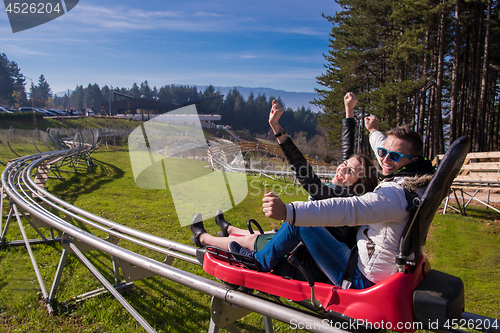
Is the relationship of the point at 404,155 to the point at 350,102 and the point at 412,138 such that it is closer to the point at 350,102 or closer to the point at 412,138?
the point at 412,138

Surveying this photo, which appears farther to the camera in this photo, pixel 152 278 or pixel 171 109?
Result: pixel 152 278

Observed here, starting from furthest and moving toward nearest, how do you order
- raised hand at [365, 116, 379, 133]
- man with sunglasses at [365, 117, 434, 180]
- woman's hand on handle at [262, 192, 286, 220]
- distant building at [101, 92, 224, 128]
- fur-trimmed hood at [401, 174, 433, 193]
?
distant building at [101, 92, 224, 128] → raised hand at [365, 116, 379, 133] → man with sunglasses at [365, 117, 434, 180] → fur-trimmed hood at [401, 174, 433, 193] → woman's hand on handle at [262, 192, 286, 220]

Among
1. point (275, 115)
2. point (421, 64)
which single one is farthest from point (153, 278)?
point (421, 64)

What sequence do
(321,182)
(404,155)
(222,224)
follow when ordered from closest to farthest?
(404,155), (321,182), (222,224)

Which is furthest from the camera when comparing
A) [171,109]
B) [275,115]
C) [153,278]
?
[153,278]

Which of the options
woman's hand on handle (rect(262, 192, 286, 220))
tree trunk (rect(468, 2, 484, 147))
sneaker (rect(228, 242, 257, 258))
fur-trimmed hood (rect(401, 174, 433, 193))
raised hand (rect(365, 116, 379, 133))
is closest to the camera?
woman's hand on handle (rect(262, 192, 286, 220))

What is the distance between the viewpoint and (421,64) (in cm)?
2112

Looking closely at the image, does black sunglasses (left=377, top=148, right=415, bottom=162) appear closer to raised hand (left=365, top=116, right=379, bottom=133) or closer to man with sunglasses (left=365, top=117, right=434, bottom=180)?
man with sunglasses (left=365, top=117, right=434, bottom=180)

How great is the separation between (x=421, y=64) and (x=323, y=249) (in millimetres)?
23796

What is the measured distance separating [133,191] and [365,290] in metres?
10.9

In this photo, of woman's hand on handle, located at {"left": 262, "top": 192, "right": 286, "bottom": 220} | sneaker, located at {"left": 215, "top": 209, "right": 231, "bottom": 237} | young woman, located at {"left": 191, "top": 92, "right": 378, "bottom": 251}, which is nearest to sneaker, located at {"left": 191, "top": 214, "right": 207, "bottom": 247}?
sneaker, located at {"left": 215, "top": 209, "right": 231, "bottom": 237}

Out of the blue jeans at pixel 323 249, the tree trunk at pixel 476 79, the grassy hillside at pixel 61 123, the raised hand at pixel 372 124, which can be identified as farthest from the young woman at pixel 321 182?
the grassy hillside at pixel 61 123

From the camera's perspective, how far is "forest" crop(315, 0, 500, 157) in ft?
52.1

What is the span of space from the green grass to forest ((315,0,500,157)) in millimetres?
9629
